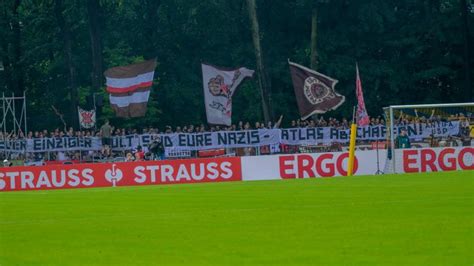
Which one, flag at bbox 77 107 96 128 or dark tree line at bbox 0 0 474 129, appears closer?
flag at bbox 77 107 96 128

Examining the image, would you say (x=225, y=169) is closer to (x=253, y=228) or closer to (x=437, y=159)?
(x=437, y=159)

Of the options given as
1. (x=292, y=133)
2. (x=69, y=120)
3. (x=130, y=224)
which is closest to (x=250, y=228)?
(x=130, y=224)

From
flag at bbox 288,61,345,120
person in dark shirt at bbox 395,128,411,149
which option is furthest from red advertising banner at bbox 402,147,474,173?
flag at bbox 288,61,345,120

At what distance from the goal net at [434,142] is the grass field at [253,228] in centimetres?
1202

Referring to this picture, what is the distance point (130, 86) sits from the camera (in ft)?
164

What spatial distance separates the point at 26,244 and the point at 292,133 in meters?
30.2

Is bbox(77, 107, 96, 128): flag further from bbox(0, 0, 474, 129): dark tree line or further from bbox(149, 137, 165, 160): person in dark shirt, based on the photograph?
bbox(0, 0, 474, 129): dark tree line

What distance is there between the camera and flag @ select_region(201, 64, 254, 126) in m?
49.9

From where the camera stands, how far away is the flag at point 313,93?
4819 centimetres

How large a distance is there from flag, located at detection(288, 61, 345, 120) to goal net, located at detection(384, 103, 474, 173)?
4796 mm

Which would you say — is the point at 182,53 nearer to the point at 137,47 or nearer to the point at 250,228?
the point at 137,47

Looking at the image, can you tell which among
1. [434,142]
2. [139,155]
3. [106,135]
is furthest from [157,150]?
[434,142]

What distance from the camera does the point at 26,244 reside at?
17422 mm

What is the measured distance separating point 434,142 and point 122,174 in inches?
440
